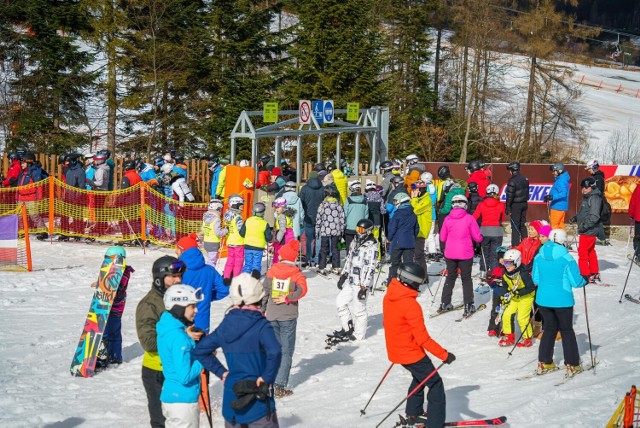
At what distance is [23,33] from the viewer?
34750mm

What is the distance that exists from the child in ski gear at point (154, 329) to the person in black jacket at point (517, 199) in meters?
11.0

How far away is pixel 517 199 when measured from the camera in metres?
17.0

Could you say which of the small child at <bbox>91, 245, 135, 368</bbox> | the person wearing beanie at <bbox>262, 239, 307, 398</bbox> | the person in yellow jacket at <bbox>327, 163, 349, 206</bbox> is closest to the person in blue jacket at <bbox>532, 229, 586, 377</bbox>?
the person wearing beanie at <bbox>262, 239, 307, 398</bbox>

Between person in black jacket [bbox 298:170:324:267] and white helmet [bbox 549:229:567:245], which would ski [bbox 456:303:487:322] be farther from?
person in black jacket [bbox 298:170:324:267]

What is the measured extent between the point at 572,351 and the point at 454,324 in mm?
3176

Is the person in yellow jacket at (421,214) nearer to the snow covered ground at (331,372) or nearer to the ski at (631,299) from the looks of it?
the snow covered ground at (331,372)

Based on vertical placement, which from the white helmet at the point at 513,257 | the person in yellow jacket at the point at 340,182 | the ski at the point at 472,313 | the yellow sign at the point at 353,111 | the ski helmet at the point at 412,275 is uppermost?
the yellow sign at the point at 353,111

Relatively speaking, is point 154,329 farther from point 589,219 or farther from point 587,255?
point 587,255

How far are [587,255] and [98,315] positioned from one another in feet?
31.6

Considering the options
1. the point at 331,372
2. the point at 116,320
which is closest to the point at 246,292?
the point at 116,320

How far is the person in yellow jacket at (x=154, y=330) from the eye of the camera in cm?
698

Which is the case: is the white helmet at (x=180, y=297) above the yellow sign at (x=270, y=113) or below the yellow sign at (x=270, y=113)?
below

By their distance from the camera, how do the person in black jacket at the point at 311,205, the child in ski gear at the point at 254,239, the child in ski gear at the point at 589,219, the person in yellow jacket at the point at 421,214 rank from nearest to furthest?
the child in ski gear at the point at 254,239 < the child in ski gear at the point at 589,219 < the person in yellow jacket at the point at 421,214 < the person in black jacket at the point at 311,205

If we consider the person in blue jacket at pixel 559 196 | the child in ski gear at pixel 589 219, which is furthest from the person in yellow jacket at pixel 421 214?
the person in blue jacket at pixel 559 196
